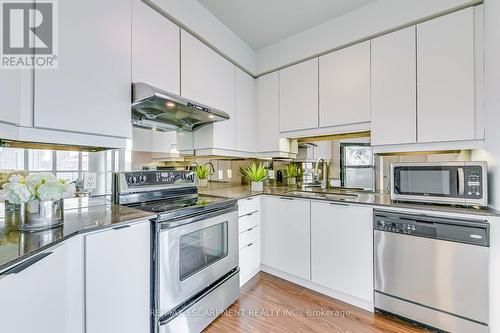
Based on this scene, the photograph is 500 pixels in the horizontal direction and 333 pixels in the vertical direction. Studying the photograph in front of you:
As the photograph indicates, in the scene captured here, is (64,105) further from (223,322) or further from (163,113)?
(223,322)

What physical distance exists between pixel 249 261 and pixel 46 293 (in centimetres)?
161

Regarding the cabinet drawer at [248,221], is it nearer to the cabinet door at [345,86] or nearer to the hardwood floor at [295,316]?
the hardwood floor at [295,316]

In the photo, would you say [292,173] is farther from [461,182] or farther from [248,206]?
[461,182]

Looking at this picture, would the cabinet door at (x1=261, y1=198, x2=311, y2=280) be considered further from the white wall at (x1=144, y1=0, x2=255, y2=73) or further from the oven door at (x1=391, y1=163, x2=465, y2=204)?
the white wall at (x1=144, y1=0, x2=255, y2=73)

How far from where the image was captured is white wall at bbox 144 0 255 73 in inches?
66.3

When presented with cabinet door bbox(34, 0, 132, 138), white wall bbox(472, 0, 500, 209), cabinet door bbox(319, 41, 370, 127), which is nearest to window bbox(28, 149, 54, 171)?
cabinet door bbox(34, 0, 132, 138)

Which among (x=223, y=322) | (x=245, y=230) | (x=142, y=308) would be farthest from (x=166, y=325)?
(x=245, y=230)

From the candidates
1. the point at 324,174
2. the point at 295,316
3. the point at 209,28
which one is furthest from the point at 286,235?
the point at 209,28

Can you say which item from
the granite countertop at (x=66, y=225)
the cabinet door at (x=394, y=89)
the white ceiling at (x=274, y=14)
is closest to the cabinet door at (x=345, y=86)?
the cabinet door at (x=394, y=89)

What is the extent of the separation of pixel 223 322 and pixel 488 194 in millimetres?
2121

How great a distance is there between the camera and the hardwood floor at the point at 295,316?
1553mm

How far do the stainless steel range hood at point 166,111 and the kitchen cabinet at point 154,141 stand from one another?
5cm

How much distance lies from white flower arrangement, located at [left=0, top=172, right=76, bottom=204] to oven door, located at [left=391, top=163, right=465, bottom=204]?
217 centimetres

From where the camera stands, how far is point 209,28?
2.00m
